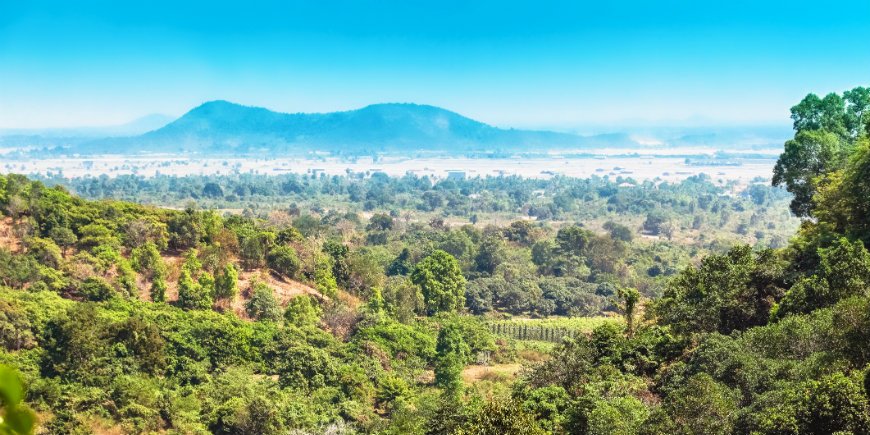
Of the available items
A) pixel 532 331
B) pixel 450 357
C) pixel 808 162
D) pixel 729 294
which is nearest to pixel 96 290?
pixel 450 357

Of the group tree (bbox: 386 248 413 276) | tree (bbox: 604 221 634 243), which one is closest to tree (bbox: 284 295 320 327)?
tree (bbox: 386 248 413 276)

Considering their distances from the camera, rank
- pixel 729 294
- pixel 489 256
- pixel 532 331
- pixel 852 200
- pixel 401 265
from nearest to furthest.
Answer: pixel 729 294
pixel 852 200
pixel 532 331
pixel 401 265
pixel 489 256

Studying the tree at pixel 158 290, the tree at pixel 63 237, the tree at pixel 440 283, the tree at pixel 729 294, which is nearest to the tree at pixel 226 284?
the tree at pixel 158 290

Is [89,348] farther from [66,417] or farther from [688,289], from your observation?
[688,289]

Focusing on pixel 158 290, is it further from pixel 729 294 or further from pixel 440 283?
pixel 729 294

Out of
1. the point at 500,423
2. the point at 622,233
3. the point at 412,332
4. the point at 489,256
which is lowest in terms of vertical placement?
the point at 622,233

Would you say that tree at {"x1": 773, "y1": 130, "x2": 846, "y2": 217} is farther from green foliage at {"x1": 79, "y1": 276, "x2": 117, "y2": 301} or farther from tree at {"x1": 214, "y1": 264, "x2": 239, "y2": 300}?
green foliage at {"x1": 79, "y1": 276, "x2": 117, "y2": 301}

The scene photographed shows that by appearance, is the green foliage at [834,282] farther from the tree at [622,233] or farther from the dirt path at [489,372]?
the tree at [622,233]
